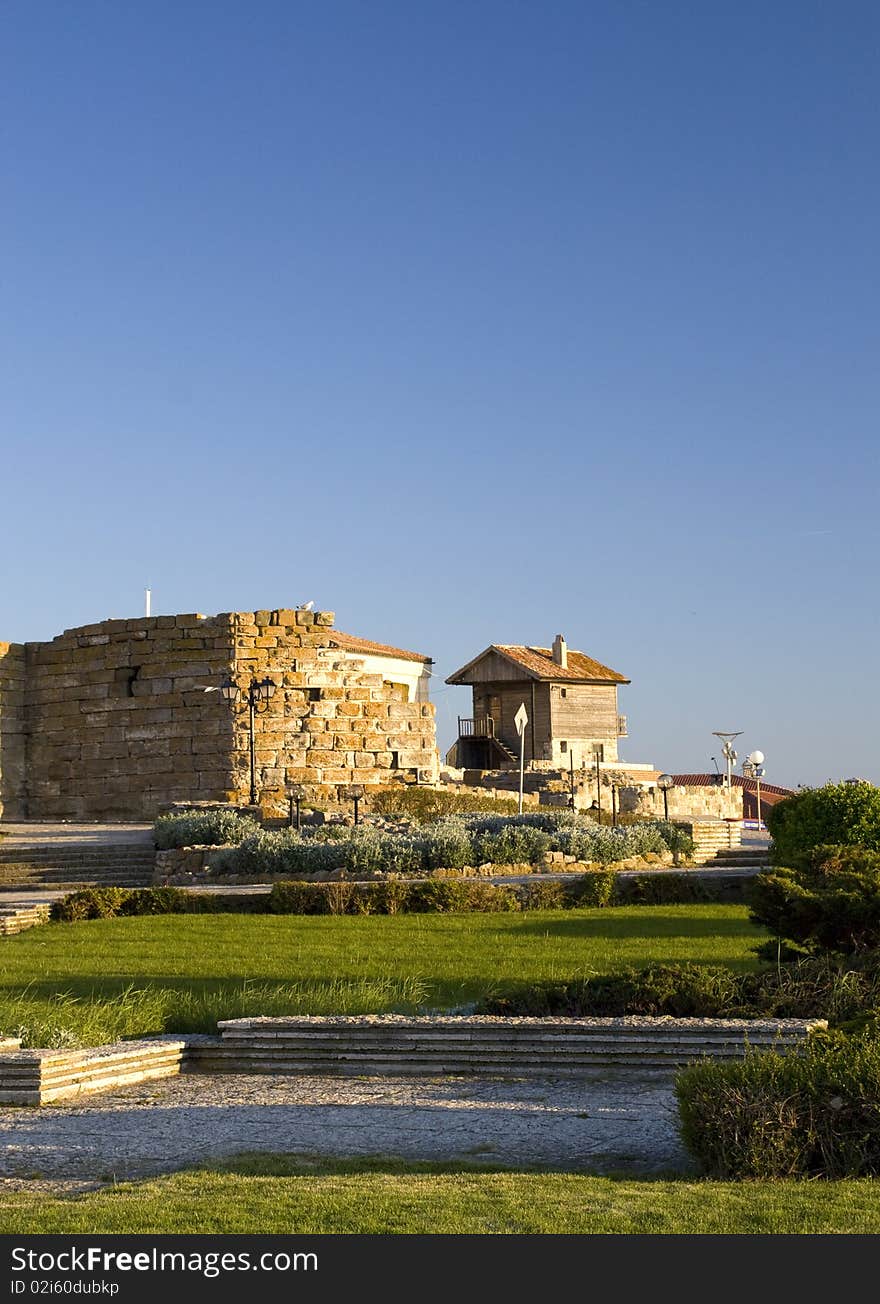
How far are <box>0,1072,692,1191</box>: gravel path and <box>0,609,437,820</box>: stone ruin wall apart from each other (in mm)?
21798

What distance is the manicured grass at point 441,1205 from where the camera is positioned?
5.17 m

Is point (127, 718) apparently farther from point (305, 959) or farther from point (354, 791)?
point (305, 959)

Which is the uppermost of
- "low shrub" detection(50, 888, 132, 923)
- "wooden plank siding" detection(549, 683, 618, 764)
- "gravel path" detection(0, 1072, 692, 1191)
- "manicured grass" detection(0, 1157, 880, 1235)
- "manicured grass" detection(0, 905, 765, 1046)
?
"wooden plank siding" detection(549, 683, 618, 764)

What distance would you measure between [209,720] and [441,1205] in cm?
2605

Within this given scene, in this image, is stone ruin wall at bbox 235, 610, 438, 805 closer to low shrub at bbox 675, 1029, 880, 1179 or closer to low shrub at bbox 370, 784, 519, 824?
low shrub at bbox 370, 784, 519, 824

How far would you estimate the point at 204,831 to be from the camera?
24469mm

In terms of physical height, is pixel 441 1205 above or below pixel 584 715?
below

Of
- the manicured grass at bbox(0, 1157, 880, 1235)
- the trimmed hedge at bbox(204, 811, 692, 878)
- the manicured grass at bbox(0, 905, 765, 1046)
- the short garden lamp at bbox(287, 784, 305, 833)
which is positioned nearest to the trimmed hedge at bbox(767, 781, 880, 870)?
A: the manicured grass at bbox(0, 905, 765, 1046)

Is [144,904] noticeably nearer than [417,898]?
No

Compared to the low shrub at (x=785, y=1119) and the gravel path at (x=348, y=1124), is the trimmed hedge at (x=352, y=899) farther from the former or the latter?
the low shrub at (x=785, y=1119)

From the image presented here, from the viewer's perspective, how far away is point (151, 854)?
24281mm

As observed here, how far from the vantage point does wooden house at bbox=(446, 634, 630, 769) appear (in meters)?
58.6

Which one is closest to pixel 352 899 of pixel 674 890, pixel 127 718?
pixel 674 890

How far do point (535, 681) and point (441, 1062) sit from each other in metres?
50.0
